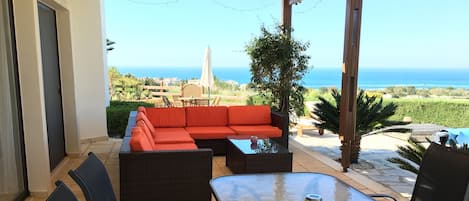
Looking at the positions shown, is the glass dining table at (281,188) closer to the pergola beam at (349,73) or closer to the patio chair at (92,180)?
the patio chair at (92,180)

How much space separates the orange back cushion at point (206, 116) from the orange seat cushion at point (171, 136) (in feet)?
1.08

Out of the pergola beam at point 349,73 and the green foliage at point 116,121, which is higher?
the pergola beam at point 349,73

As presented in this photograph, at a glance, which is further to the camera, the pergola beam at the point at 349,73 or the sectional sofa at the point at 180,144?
the pergola beam at the point at 349,73

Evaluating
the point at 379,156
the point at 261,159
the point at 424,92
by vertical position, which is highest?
the point at 424,92

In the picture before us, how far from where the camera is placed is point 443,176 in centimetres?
186

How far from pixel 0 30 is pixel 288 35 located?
14.1 ft

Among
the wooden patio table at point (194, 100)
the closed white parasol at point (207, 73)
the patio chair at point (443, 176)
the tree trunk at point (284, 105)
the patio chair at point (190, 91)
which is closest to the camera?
the patio chair at point (443, 176)

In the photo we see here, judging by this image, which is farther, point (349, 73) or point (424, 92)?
point (424, 92)

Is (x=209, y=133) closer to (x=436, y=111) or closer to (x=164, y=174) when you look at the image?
(x=164, y=174)

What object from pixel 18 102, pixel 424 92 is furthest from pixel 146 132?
pixel 424 92

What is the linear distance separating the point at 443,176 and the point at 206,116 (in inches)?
157

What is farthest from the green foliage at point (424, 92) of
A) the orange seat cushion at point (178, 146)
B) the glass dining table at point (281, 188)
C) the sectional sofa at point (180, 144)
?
the orange seat cushion at point (178, 146)

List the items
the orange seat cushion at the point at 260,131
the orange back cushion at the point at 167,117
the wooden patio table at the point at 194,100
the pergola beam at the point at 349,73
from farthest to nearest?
the wooden patio table at the point at 194,100 → the orange back cushion at the point at 167,117 → the orange seat cushion at the point at 260,131 → the pergola beam at the point at 349,73

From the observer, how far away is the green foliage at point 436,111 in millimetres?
4402
